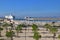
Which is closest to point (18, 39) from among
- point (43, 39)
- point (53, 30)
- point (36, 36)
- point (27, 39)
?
point (27, 39)

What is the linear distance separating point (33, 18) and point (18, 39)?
68.6m

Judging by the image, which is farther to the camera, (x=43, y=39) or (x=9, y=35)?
(x=43, y=39)

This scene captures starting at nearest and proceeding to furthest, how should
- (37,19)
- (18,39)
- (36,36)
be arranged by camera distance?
(36,36), (18,39), (37,19)

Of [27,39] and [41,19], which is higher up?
[41,19]

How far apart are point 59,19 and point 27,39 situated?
71979 millimetres

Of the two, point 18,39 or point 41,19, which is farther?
point 41,19

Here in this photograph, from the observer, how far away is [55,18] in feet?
352

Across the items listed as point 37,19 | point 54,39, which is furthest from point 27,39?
point 37,19

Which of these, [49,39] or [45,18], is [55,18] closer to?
[45,18]

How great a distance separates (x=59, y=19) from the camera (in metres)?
108

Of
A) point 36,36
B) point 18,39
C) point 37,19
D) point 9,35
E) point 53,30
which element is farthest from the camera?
point 37,19

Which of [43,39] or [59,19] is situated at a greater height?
[59,19]

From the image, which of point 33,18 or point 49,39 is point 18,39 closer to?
point 49,39

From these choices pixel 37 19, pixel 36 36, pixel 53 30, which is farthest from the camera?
pixel 37 19
